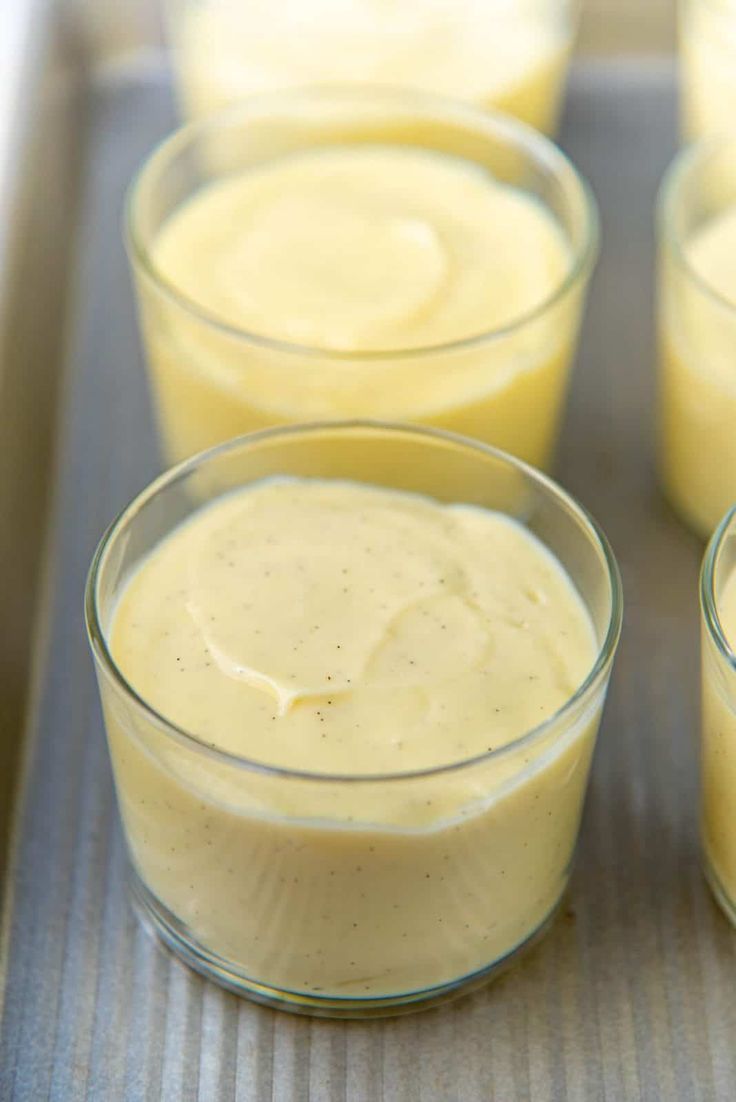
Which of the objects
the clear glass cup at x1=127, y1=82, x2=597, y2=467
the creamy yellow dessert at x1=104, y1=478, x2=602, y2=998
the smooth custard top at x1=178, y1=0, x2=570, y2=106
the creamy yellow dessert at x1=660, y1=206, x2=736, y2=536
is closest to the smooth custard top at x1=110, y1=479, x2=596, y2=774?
the creamy yellow dessert at x1=104, y1=478, x2=602, y2=998

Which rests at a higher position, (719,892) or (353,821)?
(353,821)

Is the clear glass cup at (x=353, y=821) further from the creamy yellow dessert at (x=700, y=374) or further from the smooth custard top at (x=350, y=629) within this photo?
the creamy yellow dessert at (x=700, y=374)

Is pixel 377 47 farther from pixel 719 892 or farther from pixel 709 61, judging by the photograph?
pixel 719 892

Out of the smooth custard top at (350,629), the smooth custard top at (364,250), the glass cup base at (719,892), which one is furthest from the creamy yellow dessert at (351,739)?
the smooth custard top at (364,250)

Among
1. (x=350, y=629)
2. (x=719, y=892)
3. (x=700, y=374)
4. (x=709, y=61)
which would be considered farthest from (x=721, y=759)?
(x=709, y=61)

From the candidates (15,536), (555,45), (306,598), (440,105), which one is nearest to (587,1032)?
(306,598)

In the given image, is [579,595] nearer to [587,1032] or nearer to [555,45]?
[587,1032]
